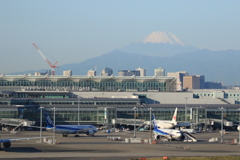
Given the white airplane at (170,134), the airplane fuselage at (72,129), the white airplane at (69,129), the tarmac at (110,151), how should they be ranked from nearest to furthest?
the tarmac at (110,151)
the white airplane at (170,134)
the white airplane at (69,129)
the airplane fuselage at (72,129)

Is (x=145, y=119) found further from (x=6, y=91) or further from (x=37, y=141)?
(x=37, y=141)

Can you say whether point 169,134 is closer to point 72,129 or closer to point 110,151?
point 72,129

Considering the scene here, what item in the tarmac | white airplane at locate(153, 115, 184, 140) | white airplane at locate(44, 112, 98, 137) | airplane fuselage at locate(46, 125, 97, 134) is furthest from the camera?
airplane fuselage at locate(46, 125, 97, 134)

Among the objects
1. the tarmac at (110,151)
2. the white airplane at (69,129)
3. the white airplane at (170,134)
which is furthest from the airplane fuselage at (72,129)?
the tarmac at (110,151)

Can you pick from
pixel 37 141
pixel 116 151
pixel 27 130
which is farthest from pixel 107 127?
pixel 116 151

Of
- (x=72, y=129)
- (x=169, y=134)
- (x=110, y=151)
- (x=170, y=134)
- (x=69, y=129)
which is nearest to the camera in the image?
(x=110, y=151)

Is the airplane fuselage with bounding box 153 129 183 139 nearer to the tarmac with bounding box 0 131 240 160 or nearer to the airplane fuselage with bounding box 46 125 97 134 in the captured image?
the tarmac with bounding box 0 131 240 160

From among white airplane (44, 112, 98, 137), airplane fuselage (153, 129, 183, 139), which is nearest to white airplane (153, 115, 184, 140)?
airplane fuselage (153, 129, 183, 139)

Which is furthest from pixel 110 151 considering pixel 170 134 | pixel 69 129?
pixel 69 129

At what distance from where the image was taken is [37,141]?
121 meters

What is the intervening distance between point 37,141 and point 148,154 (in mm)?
33416

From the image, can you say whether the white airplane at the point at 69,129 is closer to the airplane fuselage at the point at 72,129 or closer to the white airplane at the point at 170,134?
the airplane fuselage at the point at 72,129

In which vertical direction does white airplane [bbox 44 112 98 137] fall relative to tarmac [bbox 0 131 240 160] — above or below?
above

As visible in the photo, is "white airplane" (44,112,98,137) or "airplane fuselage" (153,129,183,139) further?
"white airplane" (44,112,98,137)
